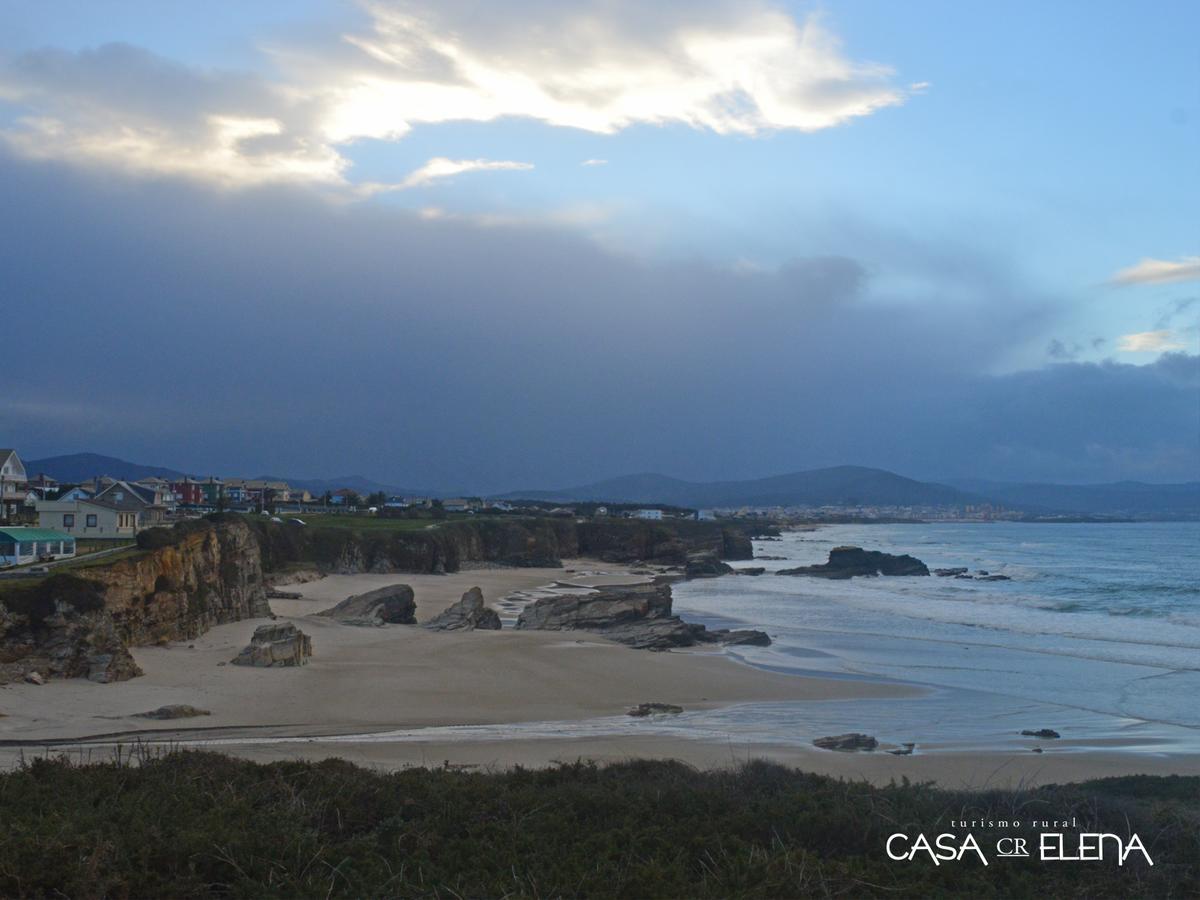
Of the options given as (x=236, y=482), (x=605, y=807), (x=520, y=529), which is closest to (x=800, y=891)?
(x=605, y=807)

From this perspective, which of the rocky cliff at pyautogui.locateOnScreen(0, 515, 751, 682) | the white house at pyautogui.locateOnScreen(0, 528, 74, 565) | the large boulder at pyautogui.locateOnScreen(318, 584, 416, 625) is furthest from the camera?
the large boulder at pyautogui.locateOnScreen(318, 584, 416, 625)

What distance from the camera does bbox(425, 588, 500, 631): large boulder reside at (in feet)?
102

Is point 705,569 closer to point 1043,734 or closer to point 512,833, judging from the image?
point 1043,734

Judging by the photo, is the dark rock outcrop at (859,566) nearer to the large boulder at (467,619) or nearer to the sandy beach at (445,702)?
the large boulder at (467,619)

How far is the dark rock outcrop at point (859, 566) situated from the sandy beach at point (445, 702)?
120 ft

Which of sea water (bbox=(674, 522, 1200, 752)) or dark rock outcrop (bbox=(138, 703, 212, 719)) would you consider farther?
sea water (bbox=(674, 522, 1200, 752))

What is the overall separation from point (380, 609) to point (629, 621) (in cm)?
888

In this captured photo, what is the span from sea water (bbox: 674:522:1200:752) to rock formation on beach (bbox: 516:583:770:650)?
2306mm

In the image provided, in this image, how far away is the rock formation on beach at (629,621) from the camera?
29344 mm

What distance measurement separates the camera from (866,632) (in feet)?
107

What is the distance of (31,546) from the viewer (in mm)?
26250

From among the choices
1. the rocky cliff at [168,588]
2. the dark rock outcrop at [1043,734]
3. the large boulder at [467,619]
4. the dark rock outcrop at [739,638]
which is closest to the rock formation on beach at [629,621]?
the dark rock outcrop at [739,638]

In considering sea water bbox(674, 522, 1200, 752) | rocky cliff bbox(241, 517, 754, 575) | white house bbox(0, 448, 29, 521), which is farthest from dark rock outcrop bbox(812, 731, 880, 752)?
white house bbox(0, 448, 29, 521)

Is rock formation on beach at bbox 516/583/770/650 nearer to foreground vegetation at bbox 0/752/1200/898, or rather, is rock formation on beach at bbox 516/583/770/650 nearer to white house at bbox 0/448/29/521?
foreground vegetation at bbox 0/752/1200/898
